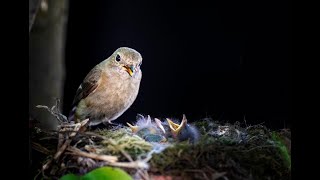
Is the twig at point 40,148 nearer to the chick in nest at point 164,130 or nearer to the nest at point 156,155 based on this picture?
the nest at point 156,155

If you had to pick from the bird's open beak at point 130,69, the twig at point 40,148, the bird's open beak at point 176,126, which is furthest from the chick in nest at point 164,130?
the twig at point 40,148

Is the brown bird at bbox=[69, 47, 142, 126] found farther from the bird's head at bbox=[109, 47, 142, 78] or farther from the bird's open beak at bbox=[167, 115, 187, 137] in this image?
the bird's open beak at bbox=[167, 115, 187, 137]

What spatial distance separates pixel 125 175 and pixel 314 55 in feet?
3.10

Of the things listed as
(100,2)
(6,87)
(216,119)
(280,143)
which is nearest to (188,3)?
(100,2)

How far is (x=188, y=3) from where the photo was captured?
4.59 feet

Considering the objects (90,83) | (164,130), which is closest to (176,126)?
(164,130)

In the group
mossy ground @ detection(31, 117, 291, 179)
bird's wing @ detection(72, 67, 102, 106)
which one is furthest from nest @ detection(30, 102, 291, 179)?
bird's wing @ detection(72, 67, 102, 106)

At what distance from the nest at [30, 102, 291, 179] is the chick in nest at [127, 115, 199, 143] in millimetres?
37

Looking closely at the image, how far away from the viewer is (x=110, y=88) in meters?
1.44

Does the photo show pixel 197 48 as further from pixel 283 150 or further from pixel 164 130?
pixel 283 150

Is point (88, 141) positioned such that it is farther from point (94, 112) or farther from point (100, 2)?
point (100, 2)

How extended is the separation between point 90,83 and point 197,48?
39 centimetres

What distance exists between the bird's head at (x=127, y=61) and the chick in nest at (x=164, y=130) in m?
0.17

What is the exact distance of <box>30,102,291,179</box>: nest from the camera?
121 cm
